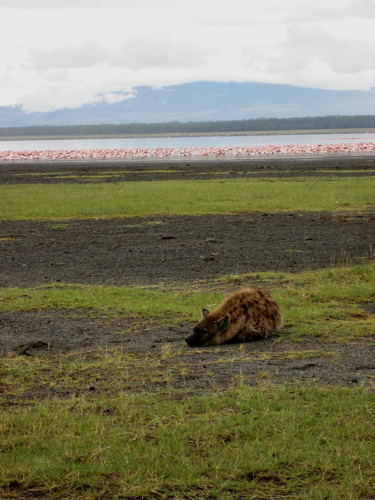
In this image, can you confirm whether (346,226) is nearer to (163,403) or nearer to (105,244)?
(105,244)

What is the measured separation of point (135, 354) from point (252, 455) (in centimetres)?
274

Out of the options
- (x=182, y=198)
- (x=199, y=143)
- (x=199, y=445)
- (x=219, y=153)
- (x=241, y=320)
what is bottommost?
(x=199, y=445)

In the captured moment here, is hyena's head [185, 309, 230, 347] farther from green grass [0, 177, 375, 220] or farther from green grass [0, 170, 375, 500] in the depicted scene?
green grass [0, 177, 375, 220]

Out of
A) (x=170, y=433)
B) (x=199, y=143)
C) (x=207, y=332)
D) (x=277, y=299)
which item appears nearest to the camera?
(x=170, y=433)

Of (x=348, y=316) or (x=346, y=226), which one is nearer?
(x=348, y=316)

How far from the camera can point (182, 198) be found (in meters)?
24.5

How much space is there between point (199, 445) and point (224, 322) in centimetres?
292

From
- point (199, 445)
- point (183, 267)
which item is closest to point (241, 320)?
point (199, 445)

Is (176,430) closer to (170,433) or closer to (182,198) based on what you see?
(170,433)

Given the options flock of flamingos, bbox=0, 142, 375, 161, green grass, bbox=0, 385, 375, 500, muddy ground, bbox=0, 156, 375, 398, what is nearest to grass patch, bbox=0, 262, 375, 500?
green grass, bbox=0, 385, 375, 500

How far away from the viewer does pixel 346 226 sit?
58.0 feet

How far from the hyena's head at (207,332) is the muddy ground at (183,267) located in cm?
12

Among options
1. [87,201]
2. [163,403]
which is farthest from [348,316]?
[87,201]

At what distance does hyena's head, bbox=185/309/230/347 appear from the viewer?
7.87 meters
